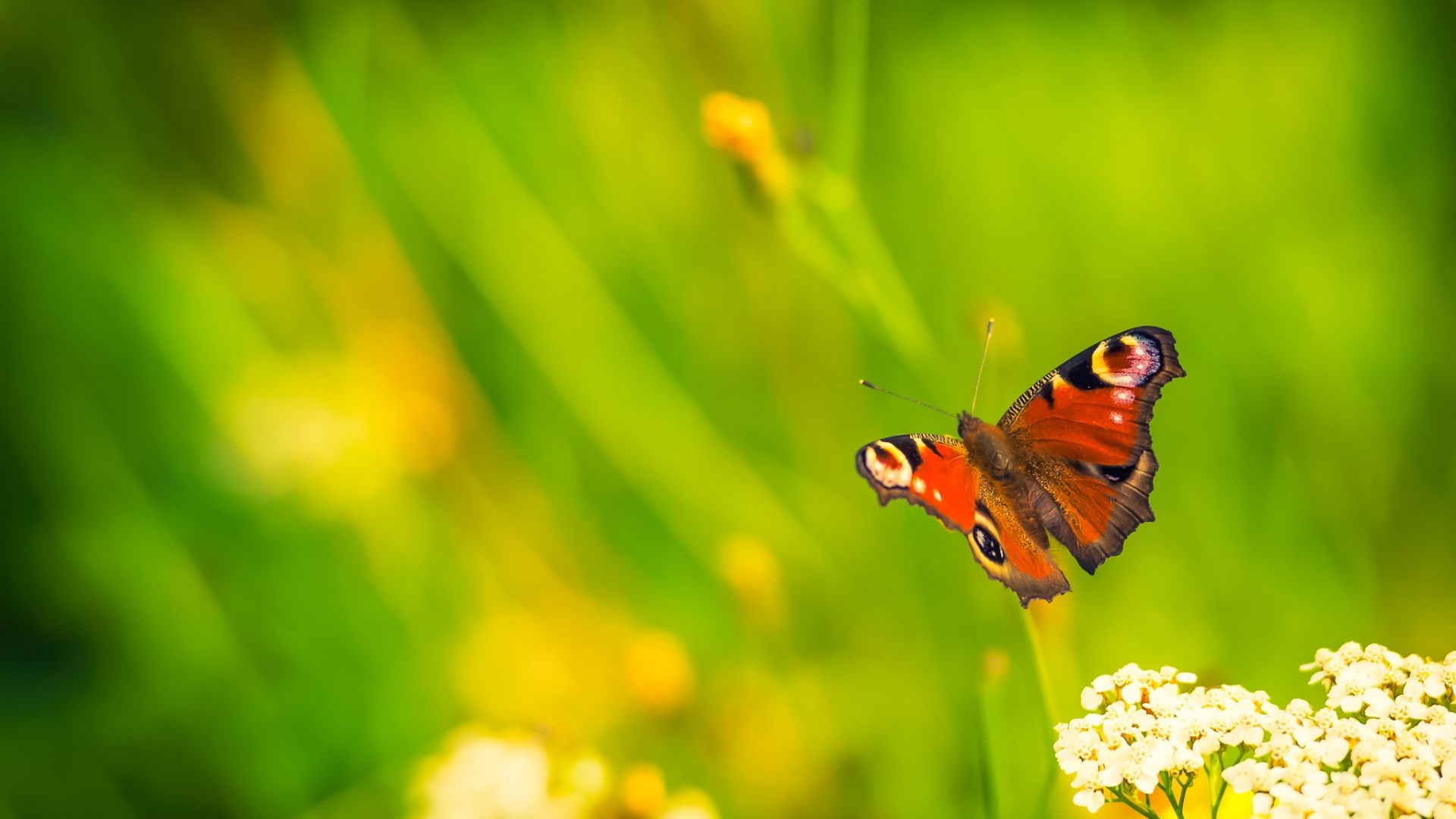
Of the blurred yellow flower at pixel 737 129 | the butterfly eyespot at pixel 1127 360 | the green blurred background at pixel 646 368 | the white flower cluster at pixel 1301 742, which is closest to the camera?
the white flower cluster at pixel 1301 742

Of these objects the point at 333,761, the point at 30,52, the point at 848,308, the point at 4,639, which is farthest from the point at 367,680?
the point at 30,52

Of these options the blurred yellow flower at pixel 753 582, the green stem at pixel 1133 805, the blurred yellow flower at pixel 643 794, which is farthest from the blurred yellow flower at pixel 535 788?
the green stem at pixel 1133 805

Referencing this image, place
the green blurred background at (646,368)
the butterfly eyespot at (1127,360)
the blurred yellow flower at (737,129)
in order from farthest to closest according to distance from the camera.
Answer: the green blurred background at (646,368) < the blurred yellow flower at (737,129) < the butterfly eyespot at (1127,360)

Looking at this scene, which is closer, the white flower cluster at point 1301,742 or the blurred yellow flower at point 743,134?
the white flower cluster at point 1301,742

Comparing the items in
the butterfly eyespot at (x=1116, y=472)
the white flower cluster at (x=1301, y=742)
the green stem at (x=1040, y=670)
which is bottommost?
the white flower cluster at (x=1301, y=742)

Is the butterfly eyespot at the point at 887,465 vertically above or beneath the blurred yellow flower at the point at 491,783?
beneath

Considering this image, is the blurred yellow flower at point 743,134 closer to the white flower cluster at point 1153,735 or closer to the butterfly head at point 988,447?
the butterfly head at point 988,447

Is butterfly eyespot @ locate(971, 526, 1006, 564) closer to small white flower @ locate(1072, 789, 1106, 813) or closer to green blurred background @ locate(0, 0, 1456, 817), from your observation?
small white flower @ locate(1072, 789, 1106, 813)

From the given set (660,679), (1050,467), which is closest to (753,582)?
(660,679)
